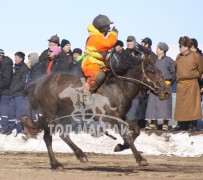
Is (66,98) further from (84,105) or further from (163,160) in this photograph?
(163,160)

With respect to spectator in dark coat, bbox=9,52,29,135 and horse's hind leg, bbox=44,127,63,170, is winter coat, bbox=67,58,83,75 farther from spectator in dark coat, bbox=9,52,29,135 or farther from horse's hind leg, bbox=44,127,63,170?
horse's hind leg, bbox=44,127,63,170

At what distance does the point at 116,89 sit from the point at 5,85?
26.9 ft

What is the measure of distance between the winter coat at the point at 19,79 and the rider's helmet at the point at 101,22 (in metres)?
7.53

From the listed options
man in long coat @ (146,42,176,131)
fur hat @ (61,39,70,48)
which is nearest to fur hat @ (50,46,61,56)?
fur hat @ (61,39,70,48)

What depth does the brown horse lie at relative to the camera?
14.8 m

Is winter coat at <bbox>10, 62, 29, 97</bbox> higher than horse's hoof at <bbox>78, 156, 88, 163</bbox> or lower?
higher

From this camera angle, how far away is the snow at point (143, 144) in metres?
19.1

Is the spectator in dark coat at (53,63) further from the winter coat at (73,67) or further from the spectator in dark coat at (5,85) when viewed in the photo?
the spectator in dark coat at (5,85)

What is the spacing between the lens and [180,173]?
1414 cm

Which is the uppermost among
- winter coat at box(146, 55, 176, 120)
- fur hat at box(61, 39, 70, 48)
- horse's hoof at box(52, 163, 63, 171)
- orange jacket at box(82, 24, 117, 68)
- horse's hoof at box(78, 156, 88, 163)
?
fur hat at box(61, 39, 70, 48)

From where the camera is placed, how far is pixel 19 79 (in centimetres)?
2242

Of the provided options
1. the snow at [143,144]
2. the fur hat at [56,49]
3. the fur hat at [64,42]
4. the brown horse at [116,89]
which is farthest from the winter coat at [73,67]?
the brown horse at [116,89]

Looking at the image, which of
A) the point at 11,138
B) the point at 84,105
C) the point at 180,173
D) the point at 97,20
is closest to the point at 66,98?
the point at 84,105

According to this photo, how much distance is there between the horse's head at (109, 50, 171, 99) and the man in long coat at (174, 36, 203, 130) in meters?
4.90
